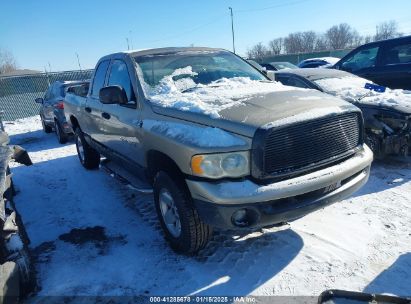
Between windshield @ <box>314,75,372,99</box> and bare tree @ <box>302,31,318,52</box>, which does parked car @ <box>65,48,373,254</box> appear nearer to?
windshield @ <box>314,75,372,99</box>

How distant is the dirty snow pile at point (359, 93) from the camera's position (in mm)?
5770

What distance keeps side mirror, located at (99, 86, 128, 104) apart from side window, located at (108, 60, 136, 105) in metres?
0.11

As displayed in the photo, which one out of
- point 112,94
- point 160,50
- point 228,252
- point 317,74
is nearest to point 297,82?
point 317,74

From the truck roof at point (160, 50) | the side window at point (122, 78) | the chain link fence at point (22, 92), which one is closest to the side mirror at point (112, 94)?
the side window at point (122, 78)

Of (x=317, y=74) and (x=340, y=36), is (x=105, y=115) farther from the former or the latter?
(x=340, y=36)

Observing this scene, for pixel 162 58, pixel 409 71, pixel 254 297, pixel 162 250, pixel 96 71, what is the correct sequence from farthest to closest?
pixel 409 71, pixel 96 71, pixel 162 58, pixel 162 250, pixel 254 297

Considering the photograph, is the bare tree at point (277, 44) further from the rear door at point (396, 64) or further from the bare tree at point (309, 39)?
the rear door at point (396, 64)

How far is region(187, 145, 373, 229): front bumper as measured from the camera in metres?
2.90

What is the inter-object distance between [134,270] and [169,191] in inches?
32.5

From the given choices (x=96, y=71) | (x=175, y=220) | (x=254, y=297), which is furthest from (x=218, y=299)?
(x=96, y=71)

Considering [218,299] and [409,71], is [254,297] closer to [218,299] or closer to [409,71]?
[218,299]

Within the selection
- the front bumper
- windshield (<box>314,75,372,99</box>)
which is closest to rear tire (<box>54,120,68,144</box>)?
windshield (<box>314,75,372,99</box>)

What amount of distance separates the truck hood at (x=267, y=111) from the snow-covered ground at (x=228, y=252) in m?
1.32

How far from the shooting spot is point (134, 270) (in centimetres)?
348
